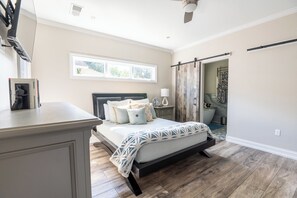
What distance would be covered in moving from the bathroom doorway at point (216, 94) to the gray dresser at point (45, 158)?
4.91m

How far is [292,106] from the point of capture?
8.76 feet

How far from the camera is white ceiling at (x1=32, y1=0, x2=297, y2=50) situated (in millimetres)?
2434

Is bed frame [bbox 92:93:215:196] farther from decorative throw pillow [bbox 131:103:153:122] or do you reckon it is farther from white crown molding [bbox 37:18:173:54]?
white crown molding [bbox 37:18:173:54]

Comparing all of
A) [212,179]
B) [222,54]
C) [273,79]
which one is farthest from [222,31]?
[212,179]

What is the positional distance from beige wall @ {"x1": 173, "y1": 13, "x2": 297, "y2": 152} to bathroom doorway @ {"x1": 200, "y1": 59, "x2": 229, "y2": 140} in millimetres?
1652

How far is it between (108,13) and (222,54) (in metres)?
2.85

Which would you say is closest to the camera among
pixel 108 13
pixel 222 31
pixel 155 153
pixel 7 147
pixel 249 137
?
pixel 7 147

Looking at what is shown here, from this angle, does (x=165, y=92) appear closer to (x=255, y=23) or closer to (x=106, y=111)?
(x=106, y=111)

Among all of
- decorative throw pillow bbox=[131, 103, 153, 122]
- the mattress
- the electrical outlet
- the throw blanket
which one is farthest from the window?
the electrical outlet

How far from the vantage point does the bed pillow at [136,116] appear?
10.0 feet

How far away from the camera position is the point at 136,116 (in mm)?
3064

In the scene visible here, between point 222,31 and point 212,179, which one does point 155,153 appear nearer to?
point 212,179

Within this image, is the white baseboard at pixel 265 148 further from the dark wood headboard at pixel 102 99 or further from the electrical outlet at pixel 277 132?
the dark wood headboard at pixel 102 99

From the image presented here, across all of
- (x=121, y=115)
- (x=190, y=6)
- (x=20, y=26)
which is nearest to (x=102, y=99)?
(x=121, y=115)
